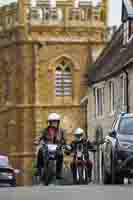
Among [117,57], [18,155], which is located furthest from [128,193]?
[18,155]

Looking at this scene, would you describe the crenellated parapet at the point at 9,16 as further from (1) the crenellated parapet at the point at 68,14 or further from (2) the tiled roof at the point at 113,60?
(2) the tiled roof at the point at 113,60

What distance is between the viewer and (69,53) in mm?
87688

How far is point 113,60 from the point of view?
5769 centimetres

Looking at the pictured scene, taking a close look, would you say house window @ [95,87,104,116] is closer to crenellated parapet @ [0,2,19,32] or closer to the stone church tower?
the stone church tower

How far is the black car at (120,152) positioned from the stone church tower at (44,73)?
57.6m

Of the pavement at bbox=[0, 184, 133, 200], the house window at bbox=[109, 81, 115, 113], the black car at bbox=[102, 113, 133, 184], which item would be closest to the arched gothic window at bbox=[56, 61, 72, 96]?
the house window at bbox=[109, 81, 115, 113]

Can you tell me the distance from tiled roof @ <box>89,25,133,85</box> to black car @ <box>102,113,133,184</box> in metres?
22.9

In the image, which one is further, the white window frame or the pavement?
the white window frame

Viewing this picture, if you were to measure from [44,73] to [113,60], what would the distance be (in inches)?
1175

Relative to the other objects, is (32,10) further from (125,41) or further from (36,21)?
(125,41)

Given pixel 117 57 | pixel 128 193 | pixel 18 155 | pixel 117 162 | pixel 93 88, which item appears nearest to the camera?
pixel 128 193

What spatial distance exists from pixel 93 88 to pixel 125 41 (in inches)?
232

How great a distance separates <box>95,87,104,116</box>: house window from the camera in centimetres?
6064

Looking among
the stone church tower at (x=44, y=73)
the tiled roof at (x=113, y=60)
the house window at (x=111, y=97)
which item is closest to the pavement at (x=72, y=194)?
the tiled roof at (x=113, y=60)
